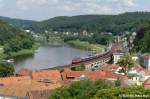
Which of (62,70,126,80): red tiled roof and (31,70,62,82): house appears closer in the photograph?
(62,70,126,80): red tiled roof

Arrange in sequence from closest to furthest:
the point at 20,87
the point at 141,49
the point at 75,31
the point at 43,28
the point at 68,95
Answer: the point at 68,95 < the point at 20,87 < the point at 141,49 < the point at 75,31 < the point at 43,28

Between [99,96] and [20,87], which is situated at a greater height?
[99,96]

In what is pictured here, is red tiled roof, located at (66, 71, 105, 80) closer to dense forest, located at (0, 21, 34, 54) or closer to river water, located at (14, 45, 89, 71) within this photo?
river water, located at (14, 45, 89, 71)

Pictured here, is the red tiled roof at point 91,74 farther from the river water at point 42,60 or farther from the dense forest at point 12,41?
the dense forest at point 12,41

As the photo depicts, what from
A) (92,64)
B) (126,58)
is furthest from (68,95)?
(92,64)

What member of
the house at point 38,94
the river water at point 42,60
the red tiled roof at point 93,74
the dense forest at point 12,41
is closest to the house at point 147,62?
the red tiled roof at point 93,74

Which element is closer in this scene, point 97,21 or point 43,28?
point 97,21

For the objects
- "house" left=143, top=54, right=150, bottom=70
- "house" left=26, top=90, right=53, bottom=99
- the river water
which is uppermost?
A: "house" left=26, top=90, right=53, bottom=99

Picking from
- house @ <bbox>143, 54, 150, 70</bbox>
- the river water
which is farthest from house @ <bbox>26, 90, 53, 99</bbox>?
the river water

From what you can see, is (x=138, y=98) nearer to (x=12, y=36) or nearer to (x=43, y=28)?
(x=12, y=36)

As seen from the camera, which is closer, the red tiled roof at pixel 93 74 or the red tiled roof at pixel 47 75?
the red tiled roof at pixel 93 74

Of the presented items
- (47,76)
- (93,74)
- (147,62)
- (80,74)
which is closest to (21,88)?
(47,76)
